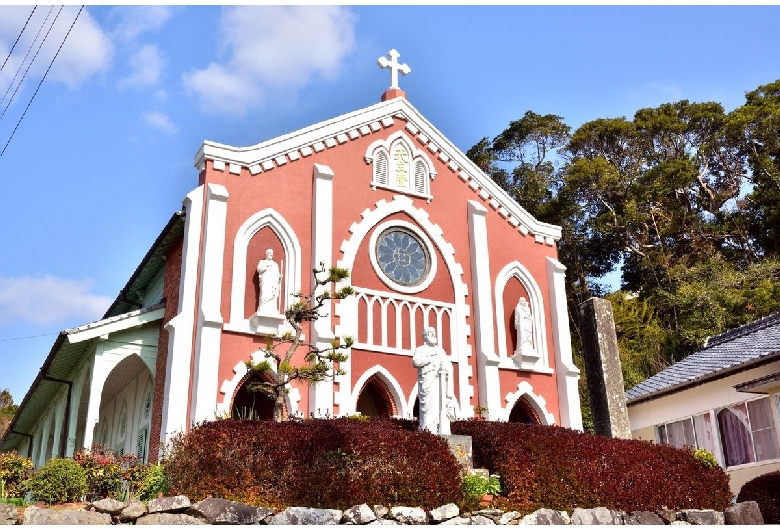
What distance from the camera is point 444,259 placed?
70.3 ft

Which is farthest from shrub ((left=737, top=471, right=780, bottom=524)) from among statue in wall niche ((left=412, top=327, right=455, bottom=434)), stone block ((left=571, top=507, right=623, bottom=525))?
statue in wall niche ((left=412, top=327, right=455, bottom=434))

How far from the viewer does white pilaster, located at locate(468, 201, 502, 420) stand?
20234mm

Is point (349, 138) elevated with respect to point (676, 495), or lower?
elevated

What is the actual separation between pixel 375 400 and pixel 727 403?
8685mm

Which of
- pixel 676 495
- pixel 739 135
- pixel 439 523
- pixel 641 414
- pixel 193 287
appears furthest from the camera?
pixel 739 135

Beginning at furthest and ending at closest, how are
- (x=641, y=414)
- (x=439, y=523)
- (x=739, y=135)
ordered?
1. (x=739, y=135)
2. (x=641, y=414)
3. (x=439, y=523)

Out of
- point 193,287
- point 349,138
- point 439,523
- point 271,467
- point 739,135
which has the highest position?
point 739,135

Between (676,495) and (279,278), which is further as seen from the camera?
(279,278)

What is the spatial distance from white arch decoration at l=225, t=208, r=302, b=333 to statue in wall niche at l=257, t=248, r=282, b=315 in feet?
1.16

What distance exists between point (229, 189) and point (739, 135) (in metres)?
26.6

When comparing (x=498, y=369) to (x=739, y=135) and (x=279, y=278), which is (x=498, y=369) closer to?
(x=279, y=278)

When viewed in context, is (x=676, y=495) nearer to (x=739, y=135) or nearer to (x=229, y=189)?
(x=229, y=189)

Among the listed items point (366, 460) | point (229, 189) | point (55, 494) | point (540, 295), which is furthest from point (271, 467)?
point (540, 295)

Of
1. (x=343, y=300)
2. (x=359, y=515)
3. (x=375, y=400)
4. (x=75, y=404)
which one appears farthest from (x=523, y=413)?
(x=359, y=515)
